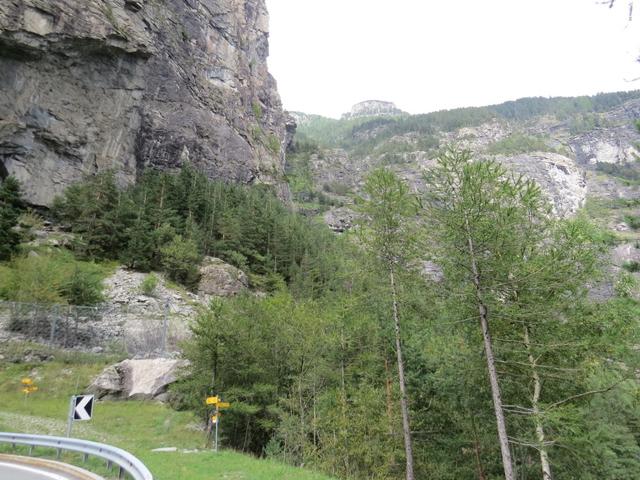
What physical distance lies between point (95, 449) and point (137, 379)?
524 inches

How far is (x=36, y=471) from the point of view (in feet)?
29.3

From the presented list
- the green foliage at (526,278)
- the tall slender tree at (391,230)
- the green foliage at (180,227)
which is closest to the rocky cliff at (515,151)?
the green foliage at (180,227)

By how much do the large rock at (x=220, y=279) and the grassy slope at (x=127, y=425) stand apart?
50.5 ft

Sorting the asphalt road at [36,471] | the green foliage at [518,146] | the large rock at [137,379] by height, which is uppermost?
the green foliage at [518,146]

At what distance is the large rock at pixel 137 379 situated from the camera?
2102cm

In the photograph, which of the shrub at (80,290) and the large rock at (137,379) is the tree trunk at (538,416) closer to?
the large rock at (137,379)

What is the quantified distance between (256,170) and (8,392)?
6000 centimetres

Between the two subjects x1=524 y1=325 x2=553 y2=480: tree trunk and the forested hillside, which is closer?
x1=524 y1=325 x2=553 y2=480: tree trunk

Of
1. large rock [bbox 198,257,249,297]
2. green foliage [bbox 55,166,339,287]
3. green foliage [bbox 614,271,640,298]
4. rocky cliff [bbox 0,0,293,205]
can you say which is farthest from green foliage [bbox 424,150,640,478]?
rocky cliff [bbox 0,0,293,205]

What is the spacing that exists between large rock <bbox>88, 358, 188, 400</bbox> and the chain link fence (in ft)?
7.09

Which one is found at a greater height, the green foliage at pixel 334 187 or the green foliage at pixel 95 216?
the green foliage at pixel 334 187

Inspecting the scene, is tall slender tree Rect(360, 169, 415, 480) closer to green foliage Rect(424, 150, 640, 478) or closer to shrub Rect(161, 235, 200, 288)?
green foliage Rect(424, 150, 640, 478)

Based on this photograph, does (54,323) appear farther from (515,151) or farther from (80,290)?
(515,151)

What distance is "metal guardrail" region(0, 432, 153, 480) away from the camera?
775 centimetres
